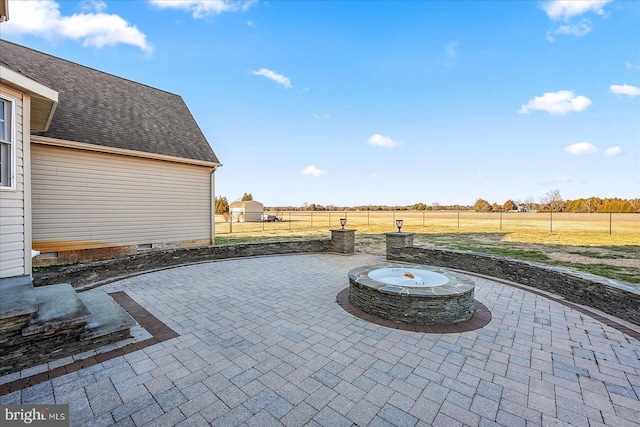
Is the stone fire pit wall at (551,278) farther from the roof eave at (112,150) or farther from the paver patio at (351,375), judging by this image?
the roof eave at (112,150)

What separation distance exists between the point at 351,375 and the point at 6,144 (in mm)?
6259

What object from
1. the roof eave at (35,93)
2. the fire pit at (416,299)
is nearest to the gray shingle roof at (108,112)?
the roof eave at (35,93)

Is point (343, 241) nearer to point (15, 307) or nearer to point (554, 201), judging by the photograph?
point (15, 307)

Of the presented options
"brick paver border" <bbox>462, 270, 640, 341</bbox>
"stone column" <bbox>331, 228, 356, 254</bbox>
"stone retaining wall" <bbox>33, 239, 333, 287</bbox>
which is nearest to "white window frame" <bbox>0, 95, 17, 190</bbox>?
"stone retaining wall" <bbox>33, 239, 333, 287</bbox>

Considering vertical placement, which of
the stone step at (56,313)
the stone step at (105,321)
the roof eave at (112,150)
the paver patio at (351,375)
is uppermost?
the roof eave at (112,150)

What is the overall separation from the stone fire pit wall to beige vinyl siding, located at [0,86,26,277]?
924 centimetres

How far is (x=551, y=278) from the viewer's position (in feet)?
18.7

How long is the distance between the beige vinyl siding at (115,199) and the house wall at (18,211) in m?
4.39

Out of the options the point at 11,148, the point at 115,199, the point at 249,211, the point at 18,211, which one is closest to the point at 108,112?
the point at 115,199

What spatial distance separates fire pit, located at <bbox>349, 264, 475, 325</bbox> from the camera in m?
4.22

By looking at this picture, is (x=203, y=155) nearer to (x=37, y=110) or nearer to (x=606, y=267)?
(x=37, y=110)

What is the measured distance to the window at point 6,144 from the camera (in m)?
4.18

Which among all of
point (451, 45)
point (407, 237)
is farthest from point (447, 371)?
point (451, 45)

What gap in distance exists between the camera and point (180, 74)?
13180 mm
